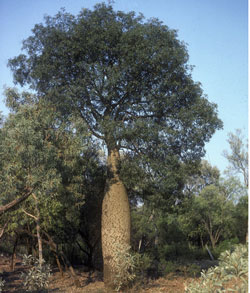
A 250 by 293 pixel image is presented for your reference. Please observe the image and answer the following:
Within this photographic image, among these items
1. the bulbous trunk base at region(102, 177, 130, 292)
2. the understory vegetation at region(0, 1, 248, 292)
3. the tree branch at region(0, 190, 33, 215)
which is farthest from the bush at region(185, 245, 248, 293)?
the bulbous trunk base at region(102, 177, 130, 292)

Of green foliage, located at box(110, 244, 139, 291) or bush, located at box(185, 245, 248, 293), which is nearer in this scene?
bush, located at box(185, 245, 248, 293)

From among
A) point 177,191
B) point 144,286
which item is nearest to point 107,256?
point 144,286

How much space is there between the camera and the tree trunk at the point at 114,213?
946 centimetres

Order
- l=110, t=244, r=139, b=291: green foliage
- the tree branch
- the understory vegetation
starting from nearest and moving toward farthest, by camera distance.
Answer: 1. the tree branch
2. l=110, t=244, r=139, b=291: green foliage
3. the understory vegetation

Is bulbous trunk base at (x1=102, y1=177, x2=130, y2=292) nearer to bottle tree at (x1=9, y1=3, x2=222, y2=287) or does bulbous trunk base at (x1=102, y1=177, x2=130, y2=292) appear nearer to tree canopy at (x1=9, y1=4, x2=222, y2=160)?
bottle tree at (x1=9, y1=3, x2=222, y2=287)

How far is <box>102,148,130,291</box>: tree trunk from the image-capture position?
9.46 m

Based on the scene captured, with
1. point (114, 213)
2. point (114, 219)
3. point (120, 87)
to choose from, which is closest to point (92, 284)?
point (114, 219)

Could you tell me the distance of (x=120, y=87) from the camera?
9570 millimetres

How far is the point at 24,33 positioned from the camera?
34.3 ft

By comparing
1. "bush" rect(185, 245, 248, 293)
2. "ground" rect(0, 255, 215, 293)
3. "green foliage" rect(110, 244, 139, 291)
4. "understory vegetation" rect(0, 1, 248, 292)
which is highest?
"understory vegetation" rect(0, 1, 248, 292)

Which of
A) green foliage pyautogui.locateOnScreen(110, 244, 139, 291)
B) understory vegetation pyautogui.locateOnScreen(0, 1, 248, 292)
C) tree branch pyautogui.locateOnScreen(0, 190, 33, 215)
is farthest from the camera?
understory vegetation pyautogui.locateOnScreen(0, 1, 248, 292)

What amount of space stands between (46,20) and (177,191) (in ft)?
19.6

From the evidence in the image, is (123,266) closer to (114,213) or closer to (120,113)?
(114,213)

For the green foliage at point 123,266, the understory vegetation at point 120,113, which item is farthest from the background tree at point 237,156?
the green foliage at point 123,266
